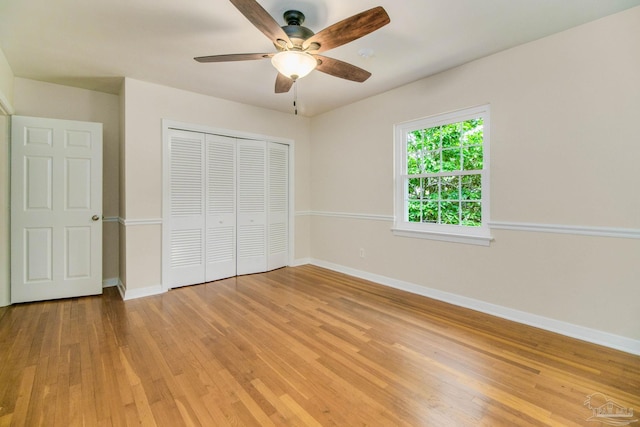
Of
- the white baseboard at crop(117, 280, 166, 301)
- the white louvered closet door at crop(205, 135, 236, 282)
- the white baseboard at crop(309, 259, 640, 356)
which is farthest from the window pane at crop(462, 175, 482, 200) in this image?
the white baseboard at crop(117, 280, 166, 301)

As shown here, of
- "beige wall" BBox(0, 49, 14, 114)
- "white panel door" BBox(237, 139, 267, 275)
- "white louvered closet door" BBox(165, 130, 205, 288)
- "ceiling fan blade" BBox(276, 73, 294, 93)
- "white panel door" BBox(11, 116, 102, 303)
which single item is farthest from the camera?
"white panel door" BBox(237, 139, 267, 275)

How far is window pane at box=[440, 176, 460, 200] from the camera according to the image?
10.7 feet

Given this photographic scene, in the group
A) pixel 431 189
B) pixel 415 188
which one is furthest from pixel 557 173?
pixel 415 188

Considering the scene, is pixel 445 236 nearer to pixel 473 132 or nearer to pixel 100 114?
Answer: pixel 473 132

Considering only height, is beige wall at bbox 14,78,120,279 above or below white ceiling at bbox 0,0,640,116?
below

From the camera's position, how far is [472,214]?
10.3 feet

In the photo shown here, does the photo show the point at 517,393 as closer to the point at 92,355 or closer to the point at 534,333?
the point at 534,333

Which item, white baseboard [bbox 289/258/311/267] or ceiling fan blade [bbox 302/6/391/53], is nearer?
ceiling fan blade [bbox 302/6/391/53]

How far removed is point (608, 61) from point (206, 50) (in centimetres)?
335

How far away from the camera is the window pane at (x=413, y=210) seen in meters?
3.66

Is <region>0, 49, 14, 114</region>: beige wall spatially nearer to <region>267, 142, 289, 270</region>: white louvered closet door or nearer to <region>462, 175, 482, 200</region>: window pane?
<region>267, 142, 289, 270</region>: white louvered closet door

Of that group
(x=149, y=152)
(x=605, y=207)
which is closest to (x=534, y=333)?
(x=605, y=207)

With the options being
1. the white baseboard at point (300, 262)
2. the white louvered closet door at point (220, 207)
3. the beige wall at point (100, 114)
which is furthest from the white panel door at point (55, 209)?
the white baseboard at point (300, 262)

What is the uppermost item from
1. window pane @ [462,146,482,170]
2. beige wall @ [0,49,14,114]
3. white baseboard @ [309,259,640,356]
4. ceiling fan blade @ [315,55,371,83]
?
beige wall @ [0,49,14,114]
